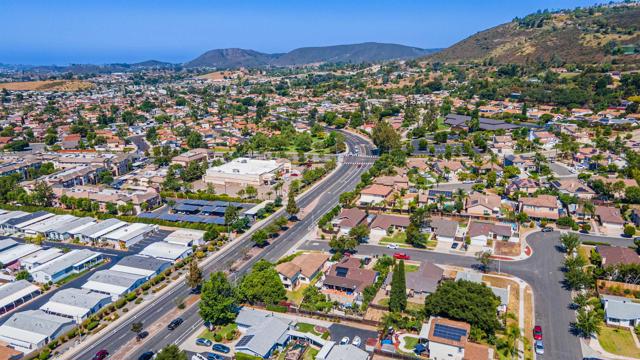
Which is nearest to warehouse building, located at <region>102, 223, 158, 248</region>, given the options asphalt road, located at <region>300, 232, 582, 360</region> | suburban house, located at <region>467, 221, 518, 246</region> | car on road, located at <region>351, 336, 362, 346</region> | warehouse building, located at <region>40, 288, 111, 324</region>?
warehouse building, located at <region>40, 288, 111, 324</region>

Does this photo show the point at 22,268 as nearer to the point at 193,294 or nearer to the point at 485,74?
the point at 193,294

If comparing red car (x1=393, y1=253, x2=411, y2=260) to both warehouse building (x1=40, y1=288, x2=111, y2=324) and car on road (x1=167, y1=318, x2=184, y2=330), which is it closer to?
car on road (x1=167, y1=318, x2=184, y2=330)

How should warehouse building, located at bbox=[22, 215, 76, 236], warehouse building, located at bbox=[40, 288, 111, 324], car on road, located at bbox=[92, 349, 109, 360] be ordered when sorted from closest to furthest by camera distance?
car on road, located at bbox=[92, 349, 109, 360]
warehouse building, located at bbox=[40, 288, 111, 324]
warehouse building, located at bbox=[22, 215, 76, 236]

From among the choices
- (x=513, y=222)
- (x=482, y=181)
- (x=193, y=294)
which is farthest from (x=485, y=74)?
(x=193, y=294)

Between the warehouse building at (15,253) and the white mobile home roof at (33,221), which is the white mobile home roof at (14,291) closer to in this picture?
the warehouse building at (15,253)

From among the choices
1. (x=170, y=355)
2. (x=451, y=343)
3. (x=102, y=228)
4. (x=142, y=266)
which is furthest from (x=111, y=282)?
(x=451, y=343)

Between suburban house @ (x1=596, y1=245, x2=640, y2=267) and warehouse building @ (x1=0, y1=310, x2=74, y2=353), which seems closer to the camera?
warehouse building @ (x1=0, y1=310, x2=74, y2=353)
